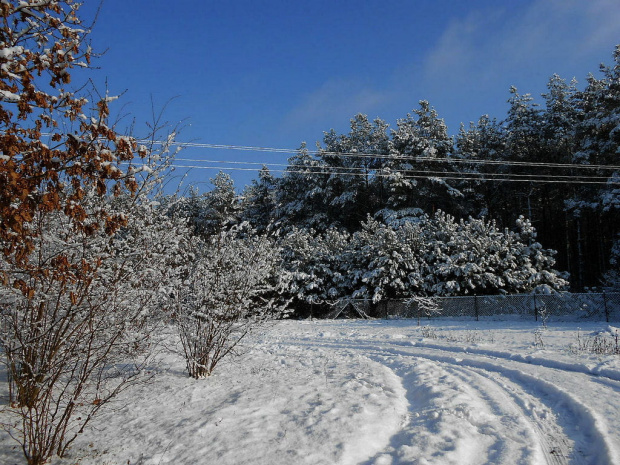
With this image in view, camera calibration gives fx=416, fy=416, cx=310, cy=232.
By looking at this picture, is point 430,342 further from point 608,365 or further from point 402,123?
point 402,123

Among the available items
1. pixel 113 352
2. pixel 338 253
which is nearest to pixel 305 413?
pixel 113 352

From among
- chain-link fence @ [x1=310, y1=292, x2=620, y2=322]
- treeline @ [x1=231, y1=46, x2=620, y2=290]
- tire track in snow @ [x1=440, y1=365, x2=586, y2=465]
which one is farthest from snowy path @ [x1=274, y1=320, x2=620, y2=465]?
treeline @ [x1=231, y1=46, x2=620, y2=290]

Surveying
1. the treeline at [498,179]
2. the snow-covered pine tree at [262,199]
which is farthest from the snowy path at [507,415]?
the snow-covered pine tree at [262,199]

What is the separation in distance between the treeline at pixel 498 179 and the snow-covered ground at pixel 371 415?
20594mm

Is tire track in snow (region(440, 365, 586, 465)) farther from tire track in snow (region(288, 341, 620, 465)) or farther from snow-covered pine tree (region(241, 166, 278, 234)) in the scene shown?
snow-covered pine tree (region(241, 166, 278, 234))

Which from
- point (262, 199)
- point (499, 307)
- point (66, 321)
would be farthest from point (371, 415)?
point (262, 199)

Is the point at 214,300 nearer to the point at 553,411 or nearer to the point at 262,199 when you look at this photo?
the point at 553,411

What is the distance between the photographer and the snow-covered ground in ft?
13.7

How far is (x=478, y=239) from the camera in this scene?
2405 cm

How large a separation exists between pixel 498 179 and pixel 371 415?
2887cm

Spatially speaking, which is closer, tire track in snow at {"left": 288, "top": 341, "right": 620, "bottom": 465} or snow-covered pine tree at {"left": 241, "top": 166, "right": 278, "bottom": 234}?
tire track in snow at {"left": 288, "top": 341, "right": 620, "bottom": 465}

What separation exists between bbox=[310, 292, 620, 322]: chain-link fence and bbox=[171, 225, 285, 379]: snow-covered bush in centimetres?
1311

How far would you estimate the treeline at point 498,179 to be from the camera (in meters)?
28.3

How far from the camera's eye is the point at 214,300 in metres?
7.74
